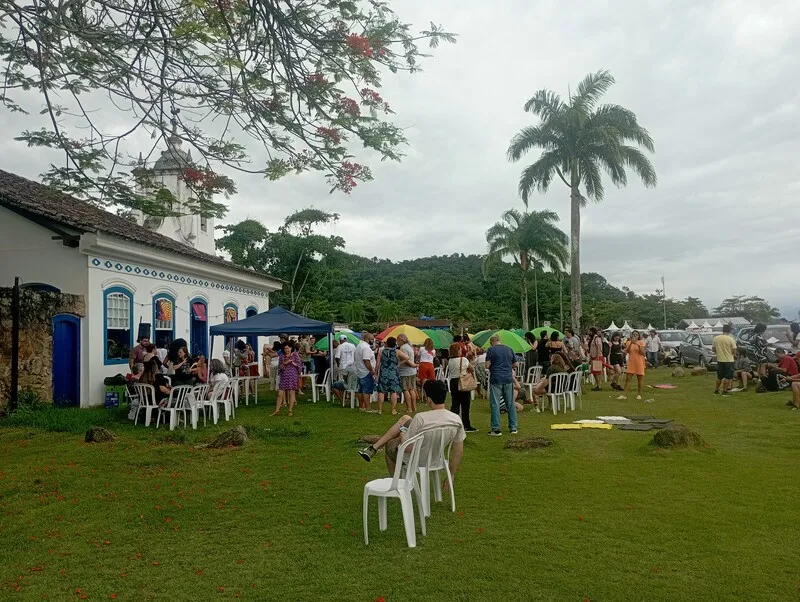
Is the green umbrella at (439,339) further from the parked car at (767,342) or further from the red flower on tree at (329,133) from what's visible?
the red flower on tree at (329,133)

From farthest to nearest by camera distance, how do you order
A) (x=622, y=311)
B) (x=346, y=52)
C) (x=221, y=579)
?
(x=622, y=311)
(x=346, y=52)
(x=221, y=579)

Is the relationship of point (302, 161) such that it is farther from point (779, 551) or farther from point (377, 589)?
point (779, 551)

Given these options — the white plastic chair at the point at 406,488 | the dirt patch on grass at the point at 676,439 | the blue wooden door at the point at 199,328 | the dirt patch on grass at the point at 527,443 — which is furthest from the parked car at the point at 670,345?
the white plastic chair at the point at 406,488

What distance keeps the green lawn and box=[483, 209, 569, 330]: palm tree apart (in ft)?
102

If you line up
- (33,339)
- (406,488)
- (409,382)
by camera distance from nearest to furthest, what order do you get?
(406,488) < (33,339) < (409,382)

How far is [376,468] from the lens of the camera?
7680 millimetres

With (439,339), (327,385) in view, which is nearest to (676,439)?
(327,385)

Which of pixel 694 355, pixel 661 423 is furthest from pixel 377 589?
pixel 694 355

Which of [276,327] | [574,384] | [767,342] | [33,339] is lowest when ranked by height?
[574,384]

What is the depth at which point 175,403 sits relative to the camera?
11.2 meters

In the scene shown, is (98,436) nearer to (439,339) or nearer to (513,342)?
(513,342)

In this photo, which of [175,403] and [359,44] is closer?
[359,44]

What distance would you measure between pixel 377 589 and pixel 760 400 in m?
12.7

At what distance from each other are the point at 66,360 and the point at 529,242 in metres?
30.6
